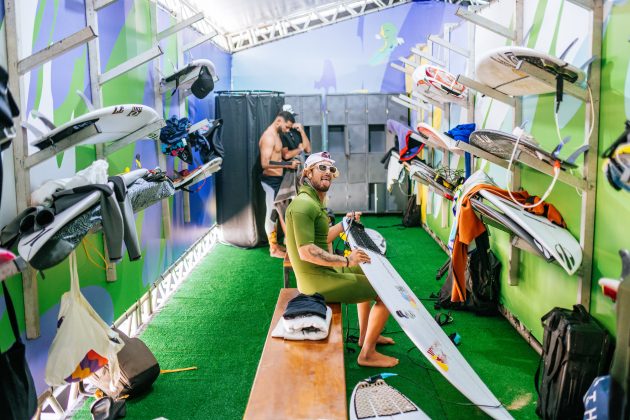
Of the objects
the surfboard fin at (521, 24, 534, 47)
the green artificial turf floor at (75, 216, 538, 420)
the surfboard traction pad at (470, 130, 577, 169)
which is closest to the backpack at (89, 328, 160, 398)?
the green artificial turf floor at (75, 216, 538, 420)

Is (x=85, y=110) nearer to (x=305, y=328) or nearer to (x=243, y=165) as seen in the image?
(x=305, y=328)

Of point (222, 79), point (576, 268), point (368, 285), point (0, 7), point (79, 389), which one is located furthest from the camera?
point (222, 79)

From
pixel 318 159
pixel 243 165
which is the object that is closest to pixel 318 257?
pixel 318 159

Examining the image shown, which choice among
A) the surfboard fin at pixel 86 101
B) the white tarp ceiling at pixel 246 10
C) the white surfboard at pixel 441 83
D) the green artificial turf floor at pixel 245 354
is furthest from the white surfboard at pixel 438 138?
the white tarp ceiling at pixel 246 10

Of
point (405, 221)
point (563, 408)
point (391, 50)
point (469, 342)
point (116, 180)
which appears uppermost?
point (391, 50)

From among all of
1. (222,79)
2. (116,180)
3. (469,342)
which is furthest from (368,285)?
(222,79)

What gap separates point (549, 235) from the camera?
293cm

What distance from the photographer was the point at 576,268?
2852 mm

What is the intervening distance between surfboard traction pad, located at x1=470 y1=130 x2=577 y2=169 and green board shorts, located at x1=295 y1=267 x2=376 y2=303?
1130 millimetres

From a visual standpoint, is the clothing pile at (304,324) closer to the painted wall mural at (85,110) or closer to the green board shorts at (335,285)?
the green board shorts at (335,285)

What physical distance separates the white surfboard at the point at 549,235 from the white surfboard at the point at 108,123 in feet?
6.87

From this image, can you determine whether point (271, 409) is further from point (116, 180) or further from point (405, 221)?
point (405, 221)

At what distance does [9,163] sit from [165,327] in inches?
82.1

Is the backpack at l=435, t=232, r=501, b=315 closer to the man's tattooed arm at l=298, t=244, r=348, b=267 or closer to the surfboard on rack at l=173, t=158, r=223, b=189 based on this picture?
the man's tattooed arm at l=298, t=244, r=348, b=267
